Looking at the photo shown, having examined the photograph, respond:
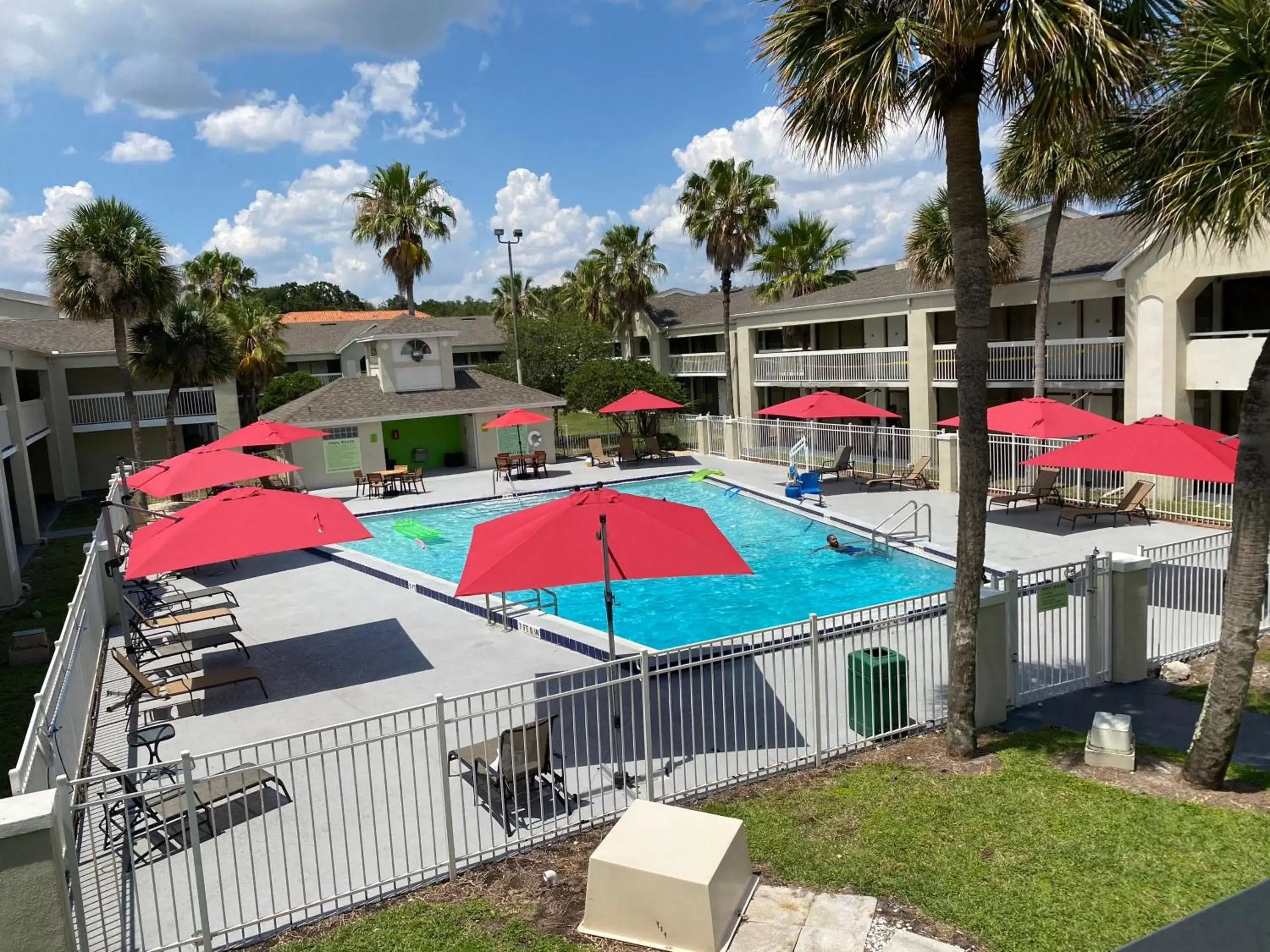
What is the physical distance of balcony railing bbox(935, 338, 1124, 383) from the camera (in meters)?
23.7

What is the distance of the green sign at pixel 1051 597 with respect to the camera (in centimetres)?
1015

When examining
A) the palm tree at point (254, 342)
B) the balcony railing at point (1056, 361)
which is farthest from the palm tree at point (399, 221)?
the balcony railing at point (1056, 361)

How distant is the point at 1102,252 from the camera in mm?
25469

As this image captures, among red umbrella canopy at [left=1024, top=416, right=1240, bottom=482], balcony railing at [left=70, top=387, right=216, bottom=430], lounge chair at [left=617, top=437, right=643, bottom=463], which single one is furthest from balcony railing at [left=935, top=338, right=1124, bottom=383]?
balcony railing at [left=70, top=387, right=216, bottom=430]

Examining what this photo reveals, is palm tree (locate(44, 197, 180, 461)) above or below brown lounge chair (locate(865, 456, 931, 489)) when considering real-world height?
above

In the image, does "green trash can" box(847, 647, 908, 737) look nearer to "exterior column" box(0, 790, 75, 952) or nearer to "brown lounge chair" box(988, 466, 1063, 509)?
"exterior column" box(0, 790, 75, 952)

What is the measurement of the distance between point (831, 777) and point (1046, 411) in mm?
13951

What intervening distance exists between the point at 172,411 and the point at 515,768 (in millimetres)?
29247

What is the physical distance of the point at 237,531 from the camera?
1157 cm

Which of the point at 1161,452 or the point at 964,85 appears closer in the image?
the point at 964,85

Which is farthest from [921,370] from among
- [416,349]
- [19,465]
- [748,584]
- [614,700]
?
[19,465]

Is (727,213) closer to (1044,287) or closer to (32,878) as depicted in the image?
(1044,287)

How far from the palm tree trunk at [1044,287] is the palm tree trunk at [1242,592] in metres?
16.7

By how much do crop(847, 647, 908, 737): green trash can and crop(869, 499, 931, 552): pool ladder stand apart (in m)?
9.40
